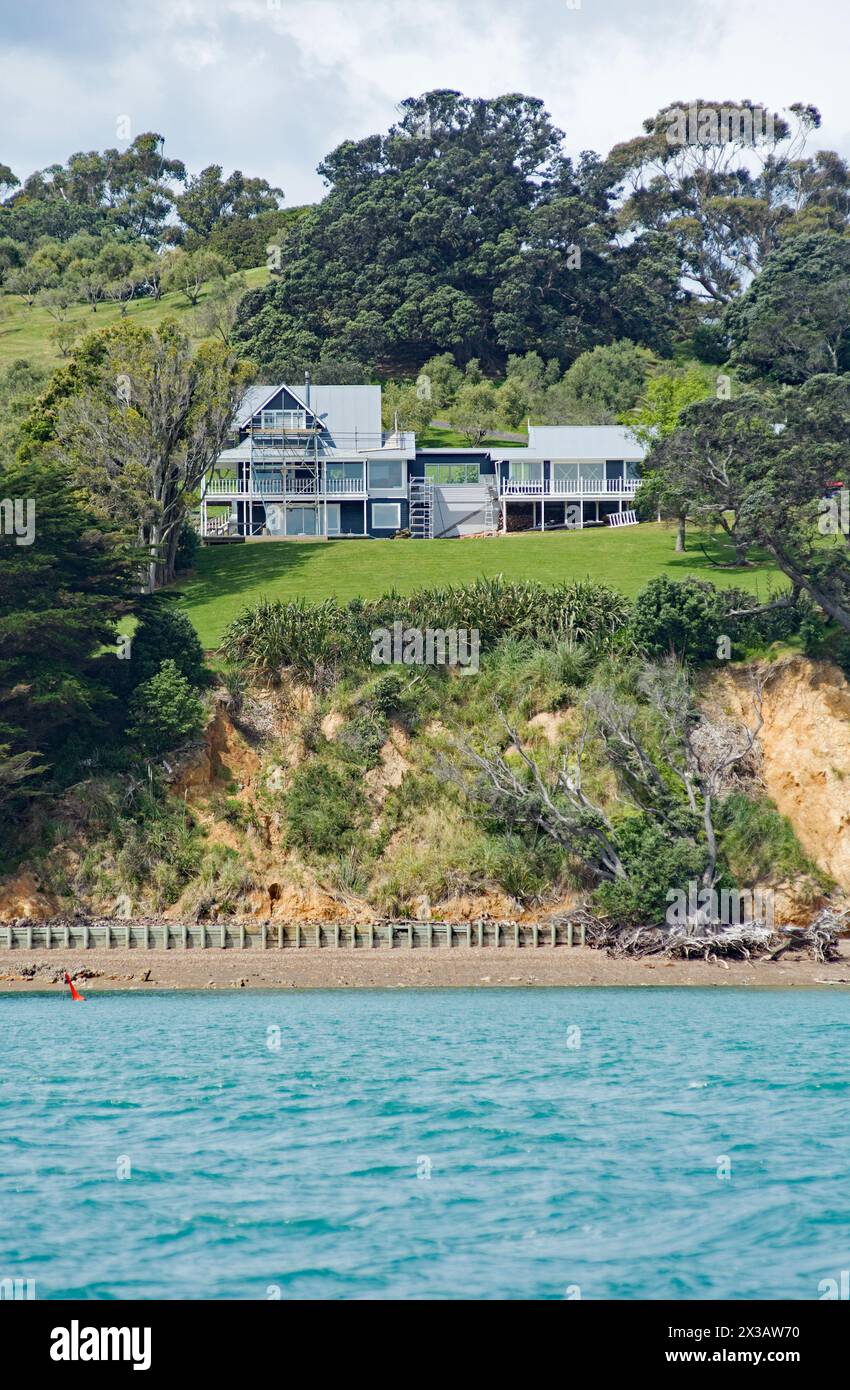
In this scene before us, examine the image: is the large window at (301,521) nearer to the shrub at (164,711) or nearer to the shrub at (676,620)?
the shrub at (164,711)

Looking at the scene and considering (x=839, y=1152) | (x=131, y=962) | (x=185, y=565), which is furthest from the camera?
(x=185, y=565)

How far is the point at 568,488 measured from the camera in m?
75.2

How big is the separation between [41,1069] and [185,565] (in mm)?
42703

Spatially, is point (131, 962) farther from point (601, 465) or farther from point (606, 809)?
point (601, 465)

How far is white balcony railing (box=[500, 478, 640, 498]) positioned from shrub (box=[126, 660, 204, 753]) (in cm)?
3496

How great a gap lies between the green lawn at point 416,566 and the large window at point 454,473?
33.1 feet

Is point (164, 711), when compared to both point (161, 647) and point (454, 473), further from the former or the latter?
point (454, 473)

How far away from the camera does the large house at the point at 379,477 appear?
241ft

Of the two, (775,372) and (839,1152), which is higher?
(775,372)

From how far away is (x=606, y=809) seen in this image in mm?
41156


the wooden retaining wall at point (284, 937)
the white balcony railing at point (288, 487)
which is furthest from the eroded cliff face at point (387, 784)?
the white balcony railing at point (288, 487)

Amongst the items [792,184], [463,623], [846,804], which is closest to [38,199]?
[792,184]
